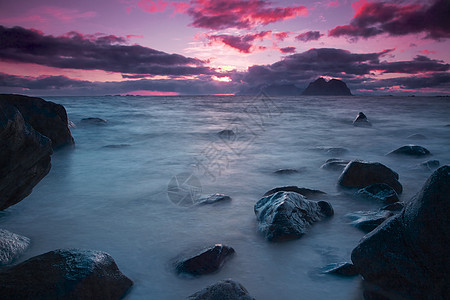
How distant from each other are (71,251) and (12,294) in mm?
421

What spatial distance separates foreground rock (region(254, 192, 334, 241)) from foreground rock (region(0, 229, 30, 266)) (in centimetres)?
245

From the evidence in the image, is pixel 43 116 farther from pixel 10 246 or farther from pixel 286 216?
pixel 286 216

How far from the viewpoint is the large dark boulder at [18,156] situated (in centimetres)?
253

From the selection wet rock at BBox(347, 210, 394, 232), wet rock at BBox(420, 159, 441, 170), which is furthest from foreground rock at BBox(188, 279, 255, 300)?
wet rock at BBox(420, 159, 441, 170)

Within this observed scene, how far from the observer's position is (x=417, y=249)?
6.70 ft

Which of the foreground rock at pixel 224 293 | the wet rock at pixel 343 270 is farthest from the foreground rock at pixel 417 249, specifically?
the foreground rock at pixel 224 293

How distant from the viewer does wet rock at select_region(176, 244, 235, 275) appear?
2.45 m

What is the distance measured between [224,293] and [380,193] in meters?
3.22

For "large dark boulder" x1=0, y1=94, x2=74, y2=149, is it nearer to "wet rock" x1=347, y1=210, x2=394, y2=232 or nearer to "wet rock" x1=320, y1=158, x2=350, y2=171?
"wet rock" x1=320, y1=158, x2=350, y2=171

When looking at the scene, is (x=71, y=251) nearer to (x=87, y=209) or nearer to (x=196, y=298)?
(x=196, y=298)

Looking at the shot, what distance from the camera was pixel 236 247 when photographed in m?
2.95

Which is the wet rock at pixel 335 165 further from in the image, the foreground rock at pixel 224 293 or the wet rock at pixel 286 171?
the foreground rock at pixel 224 293

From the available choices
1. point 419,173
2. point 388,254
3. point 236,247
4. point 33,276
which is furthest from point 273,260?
point 419,173

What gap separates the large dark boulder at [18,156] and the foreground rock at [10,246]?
0.33 m
